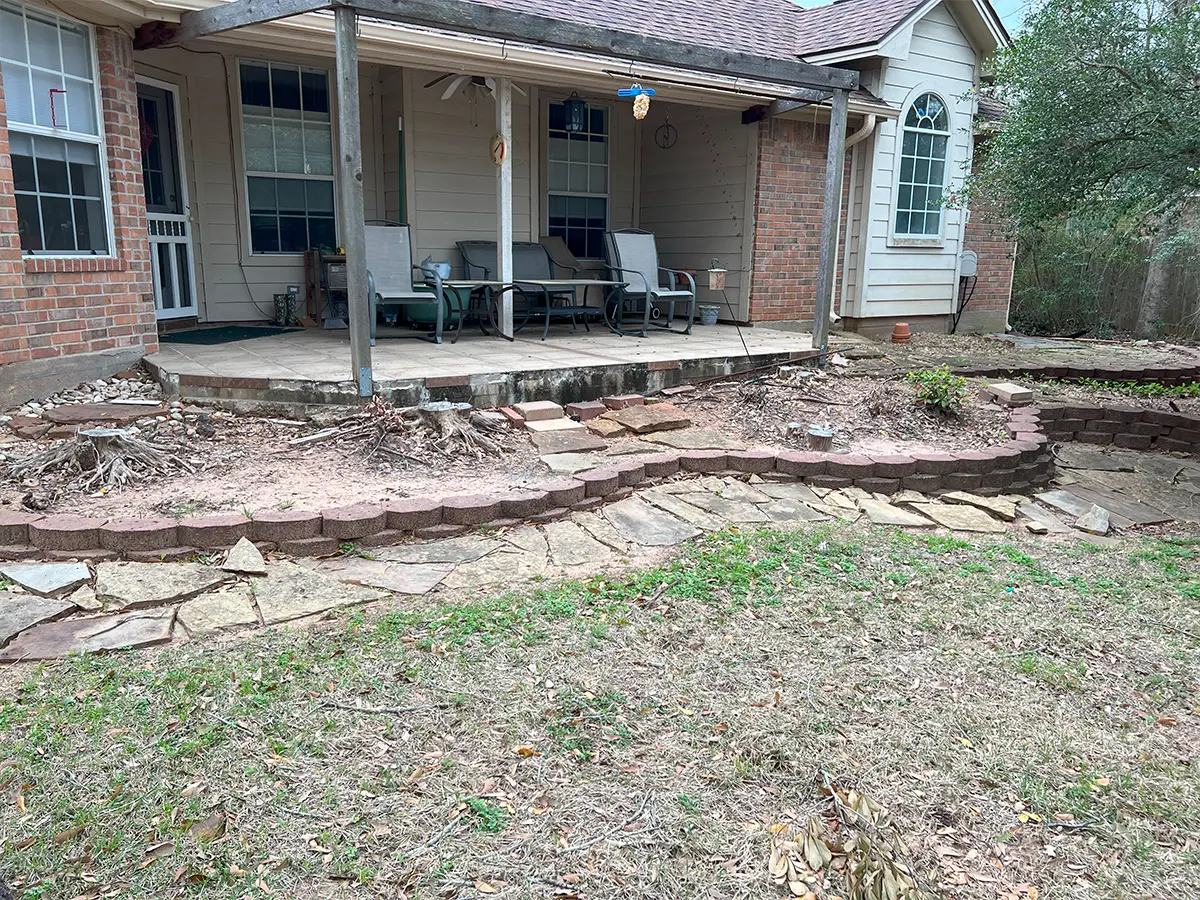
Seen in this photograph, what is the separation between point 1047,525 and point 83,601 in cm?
442

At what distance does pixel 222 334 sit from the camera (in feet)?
23.2

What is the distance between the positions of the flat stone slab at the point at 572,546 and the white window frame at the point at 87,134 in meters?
3.78

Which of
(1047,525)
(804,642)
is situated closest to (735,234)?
(1047,525)

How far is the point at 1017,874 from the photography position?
6.21 ft

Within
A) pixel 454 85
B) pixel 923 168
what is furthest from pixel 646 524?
pixel 923 168

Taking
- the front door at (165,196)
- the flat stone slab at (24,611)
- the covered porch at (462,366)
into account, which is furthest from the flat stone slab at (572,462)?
the front door at (165,196)

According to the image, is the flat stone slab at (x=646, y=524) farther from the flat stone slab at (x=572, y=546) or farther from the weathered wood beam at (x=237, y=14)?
the weathered wood beam at (x=237, y=14)

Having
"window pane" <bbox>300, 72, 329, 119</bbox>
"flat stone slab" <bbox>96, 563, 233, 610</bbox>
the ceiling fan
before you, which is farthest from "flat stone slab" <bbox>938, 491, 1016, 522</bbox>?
"window pane" <bbox>300, 72, 329, 119</bbox>

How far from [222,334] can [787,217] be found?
5693 millimetres

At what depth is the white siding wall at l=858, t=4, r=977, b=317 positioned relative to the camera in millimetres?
9227

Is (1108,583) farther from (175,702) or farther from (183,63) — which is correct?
(183,63)

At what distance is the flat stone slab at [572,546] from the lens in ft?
11.6

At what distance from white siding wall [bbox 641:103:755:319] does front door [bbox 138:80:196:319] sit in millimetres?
5027

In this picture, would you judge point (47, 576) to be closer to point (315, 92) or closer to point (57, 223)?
point (57, 223)
